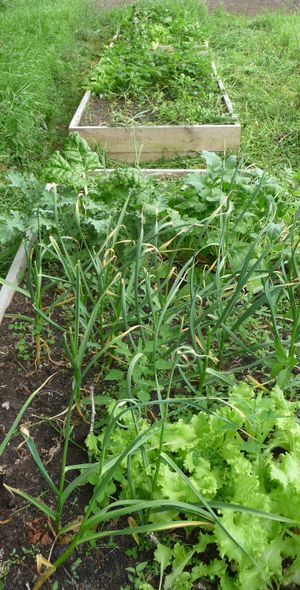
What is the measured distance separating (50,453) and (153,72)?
11.7 ft

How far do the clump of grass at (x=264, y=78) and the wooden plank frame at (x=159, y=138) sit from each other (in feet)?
0.72

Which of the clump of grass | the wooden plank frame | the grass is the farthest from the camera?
the clump of grass

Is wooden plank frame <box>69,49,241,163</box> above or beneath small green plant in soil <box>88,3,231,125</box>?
beneath

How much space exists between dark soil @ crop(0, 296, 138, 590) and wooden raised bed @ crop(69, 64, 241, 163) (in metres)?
2.11

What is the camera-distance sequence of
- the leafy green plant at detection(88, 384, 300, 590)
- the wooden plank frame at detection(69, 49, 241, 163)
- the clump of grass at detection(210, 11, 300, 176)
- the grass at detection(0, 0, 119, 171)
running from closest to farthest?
the leafy green plant at detection(88, 384, 300, 590) < the wooden plank frame at detection(69, 49, 241, 163) < the grass at detection(0, 0, 119, 171) < the clump of grass at detection(210, 11, 300, 176)

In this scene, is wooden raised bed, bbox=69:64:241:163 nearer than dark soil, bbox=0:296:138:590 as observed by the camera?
No

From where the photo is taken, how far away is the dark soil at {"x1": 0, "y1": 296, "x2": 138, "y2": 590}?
63.4 inches

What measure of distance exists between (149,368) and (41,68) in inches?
149

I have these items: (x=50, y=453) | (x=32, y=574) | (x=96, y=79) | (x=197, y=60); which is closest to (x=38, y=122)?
(x=96, y=79)

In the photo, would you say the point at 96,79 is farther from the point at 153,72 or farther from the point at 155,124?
the point at 155,124

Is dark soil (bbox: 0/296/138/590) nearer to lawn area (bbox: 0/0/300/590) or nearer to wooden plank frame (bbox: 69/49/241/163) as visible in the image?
lawn area (bbox: 0/0/300/590)

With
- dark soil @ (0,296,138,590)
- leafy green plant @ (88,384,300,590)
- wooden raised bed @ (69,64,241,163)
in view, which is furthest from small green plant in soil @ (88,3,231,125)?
leafy green plant @ (88,384,300,590)

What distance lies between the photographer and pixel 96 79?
15.0 ft

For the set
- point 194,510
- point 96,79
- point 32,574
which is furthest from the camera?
point 96,79
